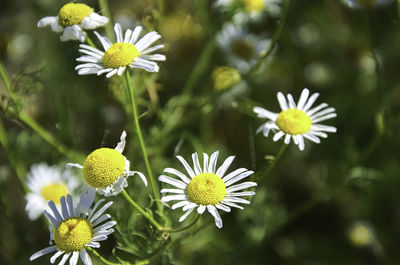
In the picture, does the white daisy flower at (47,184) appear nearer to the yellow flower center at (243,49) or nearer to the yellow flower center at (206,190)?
the yellow flower center at (206,190)

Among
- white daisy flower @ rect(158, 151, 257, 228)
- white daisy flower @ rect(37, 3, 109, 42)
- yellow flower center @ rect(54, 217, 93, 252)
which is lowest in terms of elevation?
yellow flower center @ rect(54, 217, 93, 252)

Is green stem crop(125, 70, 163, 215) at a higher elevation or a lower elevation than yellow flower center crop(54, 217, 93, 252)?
higher

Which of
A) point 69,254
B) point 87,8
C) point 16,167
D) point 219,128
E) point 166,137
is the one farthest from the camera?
point 219,128

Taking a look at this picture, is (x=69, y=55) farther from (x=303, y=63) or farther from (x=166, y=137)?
(x=303, y=63)

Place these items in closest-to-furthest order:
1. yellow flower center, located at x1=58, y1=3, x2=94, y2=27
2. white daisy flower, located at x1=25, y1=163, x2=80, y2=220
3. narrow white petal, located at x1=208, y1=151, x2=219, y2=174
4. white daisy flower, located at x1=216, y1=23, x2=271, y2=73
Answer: narrow white petal, located at x1=208, y1=151, x2=219, y2=174, yellow flower center, located at x1=58, y1=3, x2=94, y2=27, white daisy flower, located at x1=25, y1=163, x2=80, y2=220, white daisy flower, located at x1=216, y1=23, x2=271, y2=73

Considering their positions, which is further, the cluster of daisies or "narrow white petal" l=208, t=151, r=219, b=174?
"narrow white petal" l=208, t=151, r=219, b=174

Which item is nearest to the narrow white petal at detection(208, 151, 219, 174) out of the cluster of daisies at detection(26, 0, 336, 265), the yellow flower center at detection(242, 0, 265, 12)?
the cluster of daisies at detection(26, 0, 336, 265)

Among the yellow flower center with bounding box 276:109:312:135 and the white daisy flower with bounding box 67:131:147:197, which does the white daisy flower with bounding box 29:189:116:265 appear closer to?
the white daisy flower with bounding box 67:131:147:197

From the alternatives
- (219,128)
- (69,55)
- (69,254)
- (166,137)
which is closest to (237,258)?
(166,137)
